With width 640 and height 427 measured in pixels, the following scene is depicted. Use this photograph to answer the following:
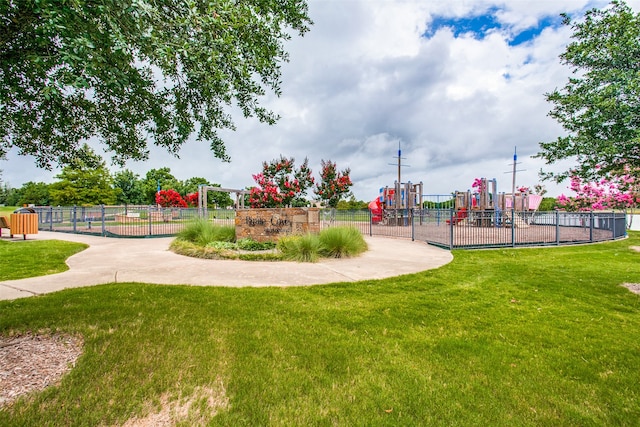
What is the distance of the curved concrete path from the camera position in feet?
18.4

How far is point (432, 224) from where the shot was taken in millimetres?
14266

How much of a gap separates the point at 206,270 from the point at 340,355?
4691 millimetres

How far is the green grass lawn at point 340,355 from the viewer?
225 cm

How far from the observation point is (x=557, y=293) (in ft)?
17.1

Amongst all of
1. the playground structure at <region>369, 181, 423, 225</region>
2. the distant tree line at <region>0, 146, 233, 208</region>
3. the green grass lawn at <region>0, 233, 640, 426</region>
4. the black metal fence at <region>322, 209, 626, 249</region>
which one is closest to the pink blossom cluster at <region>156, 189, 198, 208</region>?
the distant tree line at <region>0, 146, 233, 208</region>

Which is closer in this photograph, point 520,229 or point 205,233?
point 205,233

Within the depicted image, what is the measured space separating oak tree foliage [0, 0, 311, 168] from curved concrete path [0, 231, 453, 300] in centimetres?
253

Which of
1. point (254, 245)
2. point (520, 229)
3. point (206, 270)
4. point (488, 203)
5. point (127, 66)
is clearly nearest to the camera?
point (127, 66)

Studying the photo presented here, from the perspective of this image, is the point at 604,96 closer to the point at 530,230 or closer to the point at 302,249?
the point at 302,249

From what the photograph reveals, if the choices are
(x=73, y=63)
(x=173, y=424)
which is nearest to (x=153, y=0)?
(x=73, y=63)

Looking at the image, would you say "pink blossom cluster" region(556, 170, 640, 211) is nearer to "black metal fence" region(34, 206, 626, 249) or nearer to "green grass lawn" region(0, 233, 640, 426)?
"black metal fence" region(34, 206, 626, 249)

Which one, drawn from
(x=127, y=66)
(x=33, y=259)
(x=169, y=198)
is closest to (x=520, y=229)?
(x=127, y=66)

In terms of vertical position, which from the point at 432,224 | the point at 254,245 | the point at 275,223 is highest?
the point at 275,223

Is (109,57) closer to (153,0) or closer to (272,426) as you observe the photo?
(153,0)
